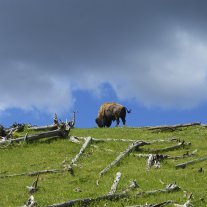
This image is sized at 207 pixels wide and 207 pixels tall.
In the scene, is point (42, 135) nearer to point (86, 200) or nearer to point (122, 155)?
point (122, 155)

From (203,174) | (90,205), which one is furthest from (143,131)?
(90,205)

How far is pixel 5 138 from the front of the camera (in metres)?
32.7

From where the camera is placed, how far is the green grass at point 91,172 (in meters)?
17.5

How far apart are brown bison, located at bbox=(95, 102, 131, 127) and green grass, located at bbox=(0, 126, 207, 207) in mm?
18825

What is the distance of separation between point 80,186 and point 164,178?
3.26 metres


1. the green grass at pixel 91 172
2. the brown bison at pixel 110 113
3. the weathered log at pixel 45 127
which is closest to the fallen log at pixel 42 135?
the green grass at pixel 91 172

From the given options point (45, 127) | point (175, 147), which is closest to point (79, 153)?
point (175, 147)

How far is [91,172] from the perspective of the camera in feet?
76.0

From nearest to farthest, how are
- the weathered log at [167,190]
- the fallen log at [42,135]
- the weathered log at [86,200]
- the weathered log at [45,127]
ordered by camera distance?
the weathered log at [86,200] → the weathered log at [167,190] → the fallen log at [42,135] → the weathered log at [45,127]

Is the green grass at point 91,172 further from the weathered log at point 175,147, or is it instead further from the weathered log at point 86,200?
the weathered log at point 175,147

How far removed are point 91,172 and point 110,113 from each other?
3244cm

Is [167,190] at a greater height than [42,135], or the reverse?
[42,135]

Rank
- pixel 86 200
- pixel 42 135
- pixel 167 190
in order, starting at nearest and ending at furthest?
pixel 86 200
pixel 167 190
pixel 42 135

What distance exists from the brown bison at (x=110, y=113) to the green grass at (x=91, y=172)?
1882 cm
